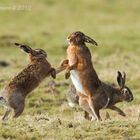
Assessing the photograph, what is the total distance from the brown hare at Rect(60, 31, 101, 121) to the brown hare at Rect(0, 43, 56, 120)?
1.99 feet

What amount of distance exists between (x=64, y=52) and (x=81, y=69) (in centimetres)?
1581

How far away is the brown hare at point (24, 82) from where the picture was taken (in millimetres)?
12227

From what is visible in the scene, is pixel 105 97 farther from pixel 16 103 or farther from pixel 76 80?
pixel 16 103

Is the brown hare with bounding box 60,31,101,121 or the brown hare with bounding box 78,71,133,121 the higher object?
the brown hare with bounding box 60,31,101,121

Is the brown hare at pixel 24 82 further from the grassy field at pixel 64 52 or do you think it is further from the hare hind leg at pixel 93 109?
the hare hind leg at pixel 93 109

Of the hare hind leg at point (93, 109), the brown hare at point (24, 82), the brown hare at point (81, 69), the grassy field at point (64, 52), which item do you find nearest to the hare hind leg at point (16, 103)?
the brown hare at point (24, 82)

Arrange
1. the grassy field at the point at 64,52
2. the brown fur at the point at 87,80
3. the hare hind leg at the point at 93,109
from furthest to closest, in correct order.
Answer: the brown fur at the point at 87,80 < the hare hind leg at the point at 93,109 < the grassy field at the point at 64,52

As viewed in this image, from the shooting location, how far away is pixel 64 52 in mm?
28281

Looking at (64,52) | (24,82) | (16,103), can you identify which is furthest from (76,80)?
(64,52)

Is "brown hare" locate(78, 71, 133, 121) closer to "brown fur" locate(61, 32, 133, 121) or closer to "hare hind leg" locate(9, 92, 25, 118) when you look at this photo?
"brown fur" locate(61, 32, 133, 121)

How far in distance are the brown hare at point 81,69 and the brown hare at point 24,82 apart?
61cm

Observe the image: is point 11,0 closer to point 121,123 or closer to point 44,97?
point 44,97

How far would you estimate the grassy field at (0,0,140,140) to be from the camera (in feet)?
35.8

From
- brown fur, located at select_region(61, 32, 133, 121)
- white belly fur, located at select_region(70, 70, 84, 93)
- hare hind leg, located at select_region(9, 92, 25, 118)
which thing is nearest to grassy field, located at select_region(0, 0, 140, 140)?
hare hind leg, located at select_region(9, 92, 25, 118)
